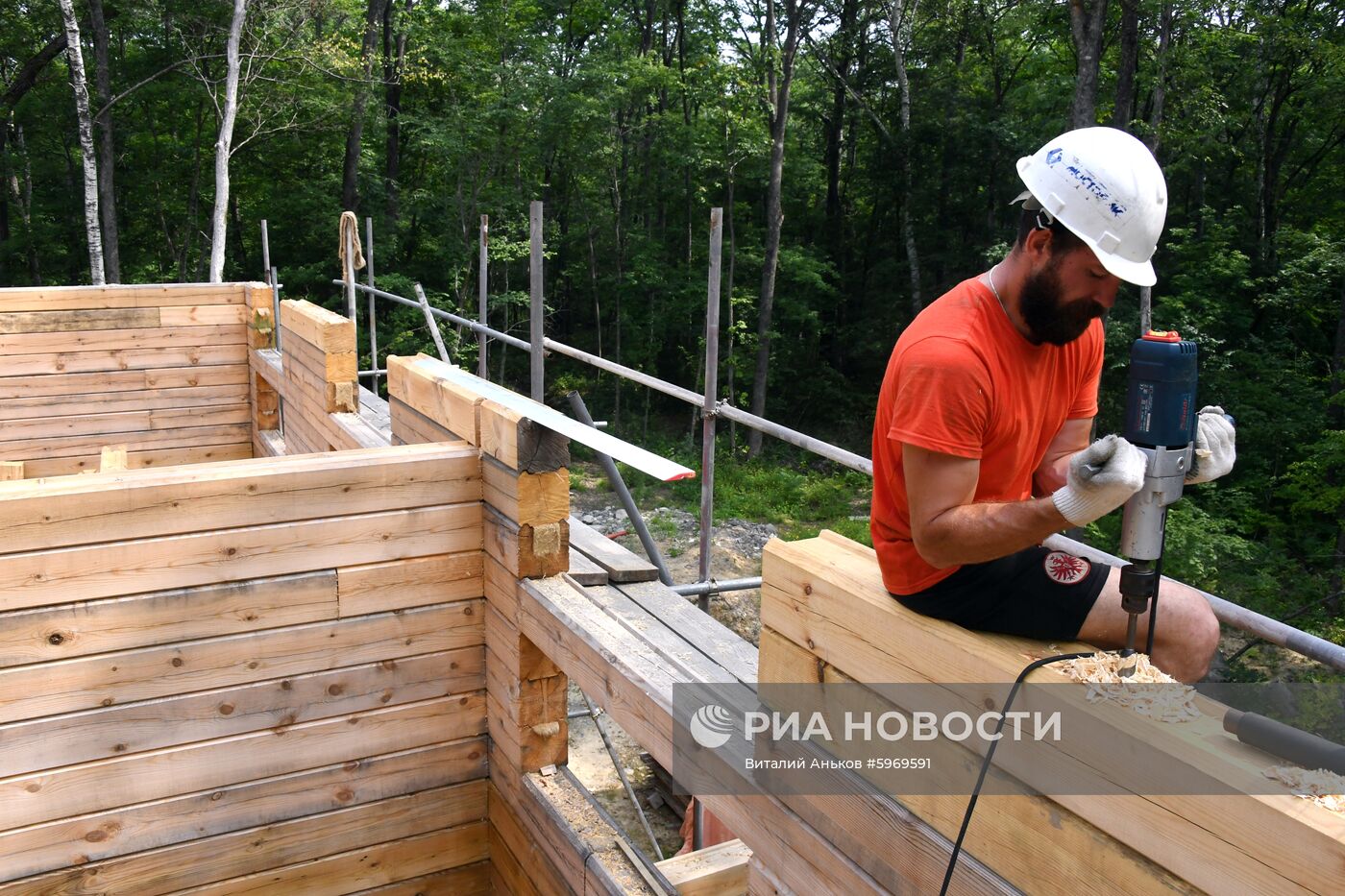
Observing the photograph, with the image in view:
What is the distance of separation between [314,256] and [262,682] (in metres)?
21.5

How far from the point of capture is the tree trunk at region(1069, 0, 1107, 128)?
54.8 feet

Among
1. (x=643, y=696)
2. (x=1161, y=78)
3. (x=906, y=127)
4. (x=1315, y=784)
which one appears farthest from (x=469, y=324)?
(x=906, y=127)

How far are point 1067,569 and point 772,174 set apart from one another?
71.6 ft

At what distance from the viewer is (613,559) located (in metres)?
3.65

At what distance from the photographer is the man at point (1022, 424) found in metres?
1.69

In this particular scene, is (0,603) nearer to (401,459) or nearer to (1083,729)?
(401,459)

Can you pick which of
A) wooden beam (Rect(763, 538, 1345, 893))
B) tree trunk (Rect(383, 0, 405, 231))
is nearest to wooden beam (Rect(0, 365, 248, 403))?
wooden beam (Rect(763, 538, 1345, 893))

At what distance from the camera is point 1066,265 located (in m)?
1.78

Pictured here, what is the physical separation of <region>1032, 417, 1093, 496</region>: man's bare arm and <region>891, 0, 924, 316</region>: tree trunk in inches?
900

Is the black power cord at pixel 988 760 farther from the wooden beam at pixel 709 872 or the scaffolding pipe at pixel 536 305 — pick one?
the scaffolding pipe at pixel 536 305

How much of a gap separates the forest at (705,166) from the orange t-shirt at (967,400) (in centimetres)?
1530

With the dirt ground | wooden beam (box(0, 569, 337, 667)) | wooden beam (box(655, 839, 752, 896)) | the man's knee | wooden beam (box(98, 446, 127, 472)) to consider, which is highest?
the man's knee

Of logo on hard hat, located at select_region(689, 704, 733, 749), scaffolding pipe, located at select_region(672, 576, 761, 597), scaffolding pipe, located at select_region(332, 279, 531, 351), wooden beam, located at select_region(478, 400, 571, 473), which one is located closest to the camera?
logo on hard hat, located at select_region(689, 704, 733, 749)

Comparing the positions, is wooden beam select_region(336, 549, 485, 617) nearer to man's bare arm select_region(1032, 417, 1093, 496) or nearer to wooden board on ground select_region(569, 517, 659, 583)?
wooden board on ground select_region(569, 517, 659, 583)
